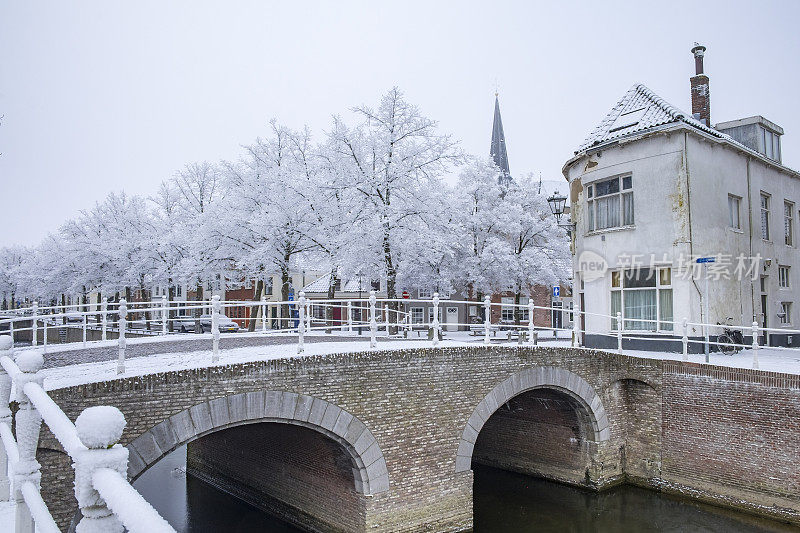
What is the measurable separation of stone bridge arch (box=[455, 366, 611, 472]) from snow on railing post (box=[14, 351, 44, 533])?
32.3 ft

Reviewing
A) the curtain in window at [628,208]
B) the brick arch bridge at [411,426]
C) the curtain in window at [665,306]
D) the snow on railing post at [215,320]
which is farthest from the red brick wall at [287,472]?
the curtain in window at [628,208]

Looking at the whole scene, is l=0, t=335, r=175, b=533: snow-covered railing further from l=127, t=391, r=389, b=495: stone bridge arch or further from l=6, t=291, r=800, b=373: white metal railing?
l=127, t=391, r=389, b=495: stone bridge arch

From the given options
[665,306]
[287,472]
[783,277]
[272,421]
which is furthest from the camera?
[783,277]

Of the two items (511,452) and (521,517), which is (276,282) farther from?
(521,517)

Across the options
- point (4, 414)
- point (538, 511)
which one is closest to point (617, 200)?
point (538, 511)

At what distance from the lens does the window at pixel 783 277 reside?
820 inches

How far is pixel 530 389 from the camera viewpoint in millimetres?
13492

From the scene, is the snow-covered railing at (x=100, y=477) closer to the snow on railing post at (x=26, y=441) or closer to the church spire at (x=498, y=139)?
the snow on railing post at (x=26, y=441)

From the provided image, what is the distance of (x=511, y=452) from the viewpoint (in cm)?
1692

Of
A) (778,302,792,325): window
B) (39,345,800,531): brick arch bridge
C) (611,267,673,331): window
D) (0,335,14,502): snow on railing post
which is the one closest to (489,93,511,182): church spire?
(778,302,792,325): window

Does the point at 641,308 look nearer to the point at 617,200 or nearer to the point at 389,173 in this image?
the point at 617,200

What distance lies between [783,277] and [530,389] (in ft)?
43.6

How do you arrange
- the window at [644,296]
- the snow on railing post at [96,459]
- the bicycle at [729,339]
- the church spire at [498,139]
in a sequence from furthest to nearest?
the church spire at [498,139] < the window at [644,296] < the bicycle at [729,339] < the snow on railing post at [96,459]

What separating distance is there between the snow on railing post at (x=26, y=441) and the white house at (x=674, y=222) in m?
14.5
